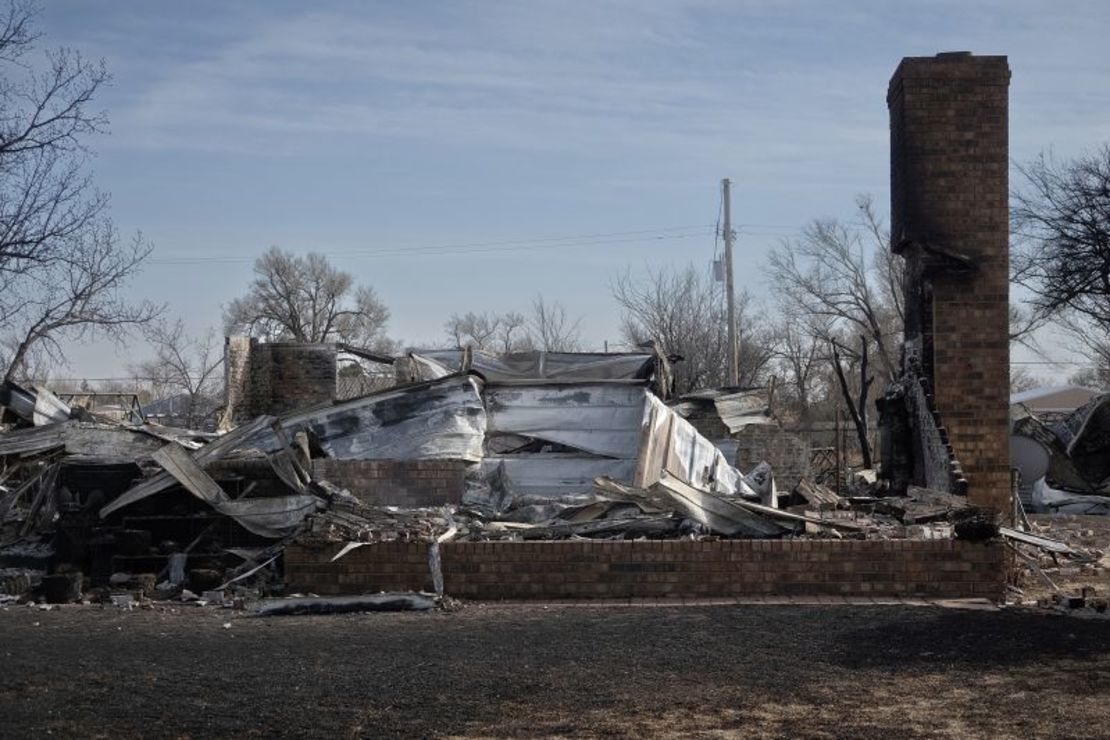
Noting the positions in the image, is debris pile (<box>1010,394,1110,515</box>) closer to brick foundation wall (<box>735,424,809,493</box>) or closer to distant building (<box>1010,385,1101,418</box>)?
brick foundation wall (<box>735,424,809,493</box>)

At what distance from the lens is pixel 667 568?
31.8ft

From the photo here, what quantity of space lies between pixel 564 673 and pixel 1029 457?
14.0 meters

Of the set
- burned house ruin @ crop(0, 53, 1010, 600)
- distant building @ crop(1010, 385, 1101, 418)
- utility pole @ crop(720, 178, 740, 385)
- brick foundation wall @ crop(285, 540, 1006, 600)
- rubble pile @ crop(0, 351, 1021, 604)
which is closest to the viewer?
brick foundation wall @ crop(285, 540, 1006, 600)

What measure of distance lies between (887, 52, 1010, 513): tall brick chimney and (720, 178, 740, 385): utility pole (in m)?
19.0

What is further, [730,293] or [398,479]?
[730,293]

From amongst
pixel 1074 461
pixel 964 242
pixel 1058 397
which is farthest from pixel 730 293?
pixel 1058 397

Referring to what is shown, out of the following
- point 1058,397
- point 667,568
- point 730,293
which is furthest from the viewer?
point 1058,397

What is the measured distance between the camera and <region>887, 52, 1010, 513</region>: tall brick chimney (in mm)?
12500

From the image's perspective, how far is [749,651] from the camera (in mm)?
7512

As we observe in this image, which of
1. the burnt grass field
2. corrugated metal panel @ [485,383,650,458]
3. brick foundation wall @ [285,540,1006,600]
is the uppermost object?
corrugated metal panel @ [485,383,650,458]

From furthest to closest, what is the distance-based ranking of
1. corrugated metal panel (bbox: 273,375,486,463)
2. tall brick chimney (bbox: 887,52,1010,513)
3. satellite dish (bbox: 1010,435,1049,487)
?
1. satellite dish (bbox: 1010,435,1049,487)
2. tall brick chimney (bbox: 887,52,1010,513)
3. corrugated metal panel (bbox: 273,375,486,463)

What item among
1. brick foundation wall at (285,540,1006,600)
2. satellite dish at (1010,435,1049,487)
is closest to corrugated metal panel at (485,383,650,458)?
brick foundation wall at (285,540,1006,600)

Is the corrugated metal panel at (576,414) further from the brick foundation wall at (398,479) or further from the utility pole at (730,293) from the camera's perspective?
the utility pole at (730,293)

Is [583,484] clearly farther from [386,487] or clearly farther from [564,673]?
[564,673]
